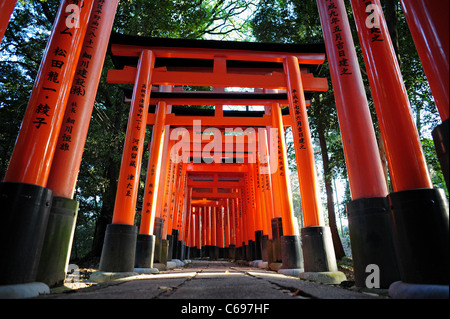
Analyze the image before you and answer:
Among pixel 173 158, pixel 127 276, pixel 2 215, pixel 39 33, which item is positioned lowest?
pixel 127 276

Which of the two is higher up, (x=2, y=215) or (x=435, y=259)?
(x=2, y=215)

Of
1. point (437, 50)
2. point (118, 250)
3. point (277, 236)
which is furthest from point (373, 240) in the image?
point (277, 236)

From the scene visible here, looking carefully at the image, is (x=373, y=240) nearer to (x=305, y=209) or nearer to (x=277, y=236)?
(x=305, y=209)

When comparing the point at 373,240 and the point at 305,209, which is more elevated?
the point at 305,209

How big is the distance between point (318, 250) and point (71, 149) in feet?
13.1

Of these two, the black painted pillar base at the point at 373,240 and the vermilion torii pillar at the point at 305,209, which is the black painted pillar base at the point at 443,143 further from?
the vermilion torii pillar at the point at 305,209

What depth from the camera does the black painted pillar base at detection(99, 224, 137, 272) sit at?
438 centimetres

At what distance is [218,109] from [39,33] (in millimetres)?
7325

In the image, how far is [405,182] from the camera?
2262 mm

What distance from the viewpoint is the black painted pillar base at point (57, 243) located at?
103 inches

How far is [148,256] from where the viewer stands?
Answer: 5.90 meters

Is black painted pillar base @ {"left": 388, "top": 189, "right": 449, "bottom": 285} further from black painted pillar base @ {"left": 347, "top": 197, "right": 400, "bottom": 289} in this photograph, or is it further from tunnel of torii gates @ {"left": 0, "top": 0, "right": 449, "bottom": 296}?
black painted pillar base @ {"left": 347, "top": 197, "right": 400, "bottom": 289}
